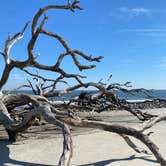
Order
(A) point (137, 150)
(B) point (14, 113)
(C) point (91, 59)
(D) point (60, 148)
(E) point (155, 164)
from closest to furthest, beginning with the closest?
(E) point (155, 164)
(A) point (137, 150)
(D) point (60, 148)
(C) point (91, 59)
(B) point (14, 113)

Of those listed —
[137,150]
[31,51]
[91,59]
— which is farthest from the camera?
[91,59]

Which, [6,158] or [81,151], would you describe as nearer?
[6,158]

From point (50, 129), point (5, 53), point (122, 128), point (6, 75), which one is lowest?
point (50, 129)

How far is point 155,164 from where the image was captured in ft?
15.9

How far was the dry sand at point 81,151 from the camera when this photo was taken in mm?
5051

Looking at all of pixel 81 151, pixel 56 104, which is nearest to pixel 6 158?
pixel 81 151

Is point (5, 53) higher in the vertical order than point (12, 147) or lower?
higher

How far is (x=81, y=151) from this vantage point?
5.74 metres

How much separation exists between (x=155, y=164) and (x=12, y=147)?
256cm

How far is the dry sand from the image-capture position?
5.05 metres

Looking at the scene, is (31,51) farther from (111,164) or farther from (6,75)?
(111,164)

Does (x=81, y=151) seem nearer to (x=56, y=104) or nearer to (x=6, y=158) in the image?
(x=6, y=158)

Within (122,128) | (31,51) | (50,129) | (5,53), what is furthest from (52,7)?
(122,128)

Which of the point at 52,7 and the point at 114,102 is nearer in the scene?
the point at 52,7
